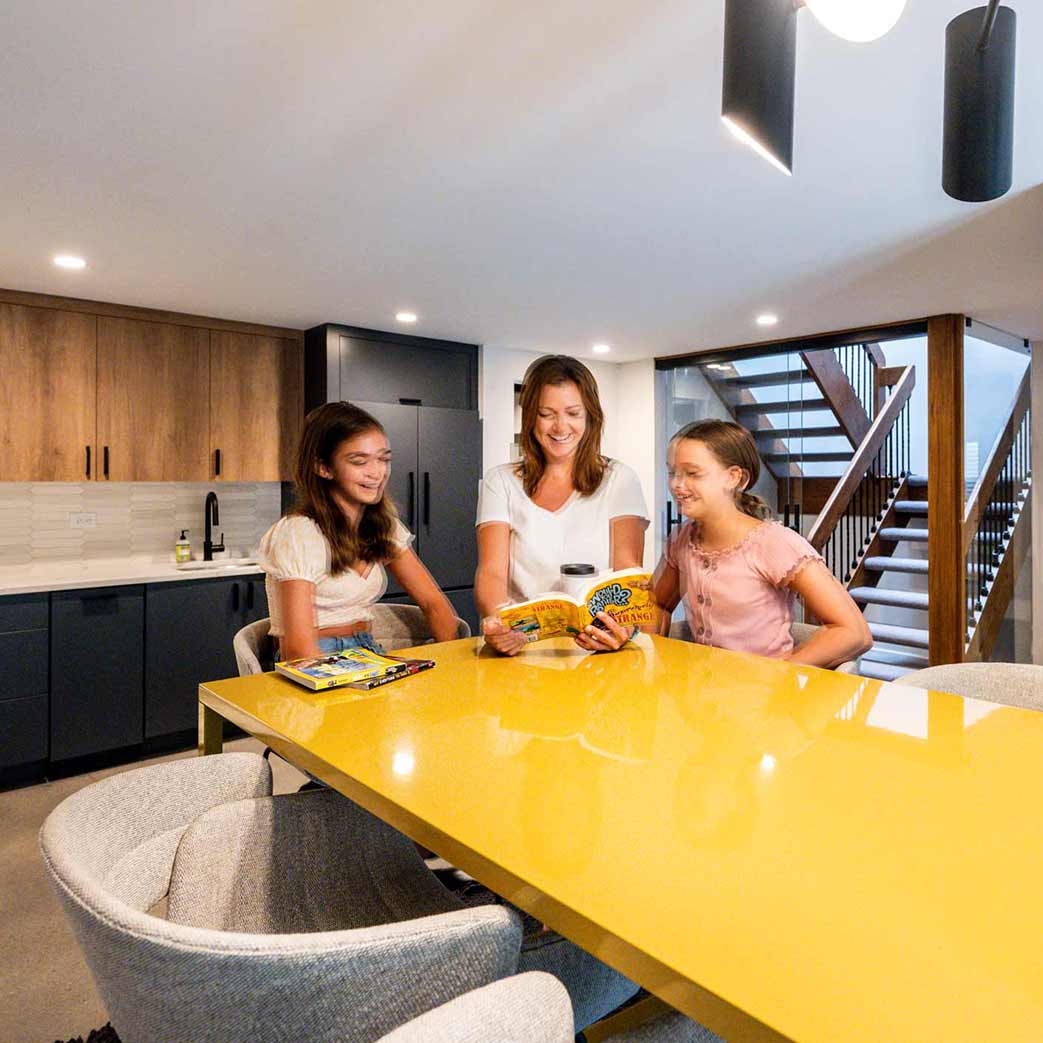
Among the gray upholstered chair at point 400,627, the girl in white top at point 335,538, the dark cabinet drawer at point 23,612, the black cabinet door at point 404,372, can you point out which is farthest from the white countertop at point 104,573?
the girl in white top at point 335,538

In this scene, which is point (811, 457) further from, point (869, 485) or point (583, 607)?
point (583, 607)

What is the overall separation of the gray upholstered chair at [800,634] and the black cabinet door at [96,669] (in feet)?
9.32

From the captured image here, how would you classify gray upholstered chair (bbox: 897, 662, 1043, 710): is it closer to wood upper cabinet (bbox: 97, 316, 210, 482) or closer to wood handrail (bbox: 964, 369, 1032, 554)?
wood handrail (bbox: 964, 369, 1032, 554)

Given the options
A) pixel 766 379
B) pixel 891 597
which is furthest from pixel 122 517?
pixel 891 597

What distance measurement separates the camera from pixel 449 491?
506cm

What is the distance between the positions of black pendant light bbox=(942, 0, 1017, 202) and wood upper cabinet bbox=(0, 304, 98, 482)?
13.5 feet

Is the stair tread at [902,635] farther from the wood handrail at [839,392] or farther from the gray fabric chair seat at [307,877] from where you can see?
the gray fabric chair seat at [307,877]

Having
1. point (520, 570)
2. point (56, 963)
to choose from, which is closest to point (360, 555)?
point (520, 570)

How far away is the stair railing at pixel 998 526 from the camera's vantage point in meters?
4.84

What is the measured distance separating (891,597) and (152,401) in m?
4.60

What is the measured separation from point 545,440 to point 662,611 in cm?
63

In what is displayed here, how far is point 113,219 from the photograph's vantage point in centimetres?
285

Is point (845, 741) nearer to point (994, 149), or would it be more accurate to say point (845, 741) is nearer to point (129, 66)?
point (994, 149)

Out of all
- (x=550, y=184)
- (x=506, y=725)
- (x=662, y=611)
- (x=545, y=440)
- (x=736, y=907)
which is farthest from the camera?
(x=550, y=184)
